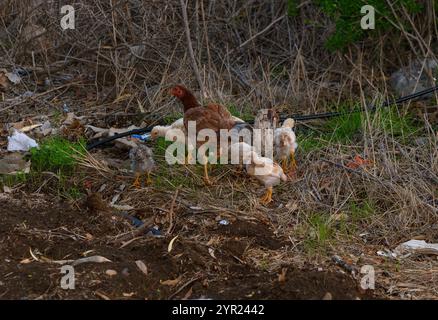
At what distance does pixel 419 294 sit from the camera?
468 cm

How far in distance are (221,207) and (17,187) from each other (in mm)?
1682

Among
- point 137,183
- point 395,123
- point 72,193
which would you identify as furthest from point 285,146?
point 72,193

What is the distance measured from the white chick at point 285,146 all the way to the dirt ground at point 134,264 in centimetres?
91

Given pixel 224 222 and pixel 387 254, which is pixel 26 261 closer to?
pixel 224 222

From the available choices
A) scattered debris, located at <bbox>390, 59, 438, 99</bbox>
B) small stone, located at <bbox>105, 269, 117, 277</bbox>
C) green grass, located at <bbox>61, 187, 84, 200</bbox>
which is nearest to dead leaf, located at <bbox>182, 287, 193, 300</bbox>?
small stone, located at <bbox>105, 269, 117, 277</bbox>

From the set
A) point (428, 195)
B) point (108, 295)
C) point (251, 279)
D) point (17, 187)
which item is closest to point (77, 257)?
point (108, 295)

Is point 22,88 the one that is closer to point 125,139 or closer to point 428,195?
point 125,139

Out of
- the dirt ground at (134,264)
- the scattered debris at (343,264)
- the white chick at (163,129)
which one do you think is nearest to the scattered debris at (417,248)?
the scattered debris at (343,264)

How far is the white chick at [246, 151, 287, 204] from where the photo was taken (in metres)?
5.87

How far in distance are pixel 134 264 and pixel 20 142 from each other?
2705 millimetres

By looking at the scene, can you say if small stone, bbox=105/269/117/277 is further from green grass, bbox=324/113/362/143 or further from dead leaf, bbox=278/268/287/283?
green grass, bbox=324/113/362/143

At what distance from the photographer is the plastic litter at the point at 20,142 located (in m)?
6.84

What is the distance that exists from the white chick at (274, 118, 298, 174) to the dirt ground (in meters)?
0.91

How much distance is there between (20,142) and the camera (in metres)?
6.90
